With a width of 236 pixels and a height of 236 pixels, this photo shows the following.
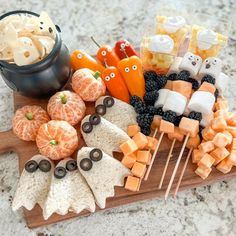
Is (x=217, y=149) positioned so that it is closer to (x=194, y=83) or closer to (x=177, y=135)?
(x=177, y=135)

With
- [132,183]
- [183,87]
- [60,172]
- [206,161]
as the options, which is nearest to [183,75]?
[183,87]

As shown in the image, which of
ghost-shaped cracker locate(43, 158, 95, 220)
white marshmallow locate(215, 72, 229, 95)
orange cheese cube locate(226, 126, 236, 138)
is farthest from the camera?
white marshmallow locate(215, 72, 229, 95)

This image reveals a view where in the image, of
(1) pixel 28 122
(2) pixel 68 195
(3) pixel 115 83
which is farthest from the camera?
(3) pixel 115 83

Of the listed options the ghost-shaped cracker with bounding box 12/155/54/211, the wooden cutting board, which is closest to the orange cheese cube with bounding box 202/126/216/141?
the wooden cutting board

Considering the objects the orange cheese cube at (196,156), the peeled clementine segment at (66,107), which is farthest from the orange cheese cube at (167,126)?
the peeled clementine segment at (66,107)

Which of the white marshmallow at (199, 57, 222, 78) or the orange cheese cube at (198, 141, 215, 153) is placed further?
the white marshmallow at (199, 57, 222, 78)

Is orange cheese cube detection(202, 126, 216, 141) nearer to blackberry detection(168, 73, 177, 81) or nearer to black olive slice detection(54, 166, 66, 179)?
blackberry detection(168, 73, 177, 81)

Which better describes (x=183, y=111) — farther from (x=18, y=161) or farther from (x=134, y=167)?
(x=18, y=161)
